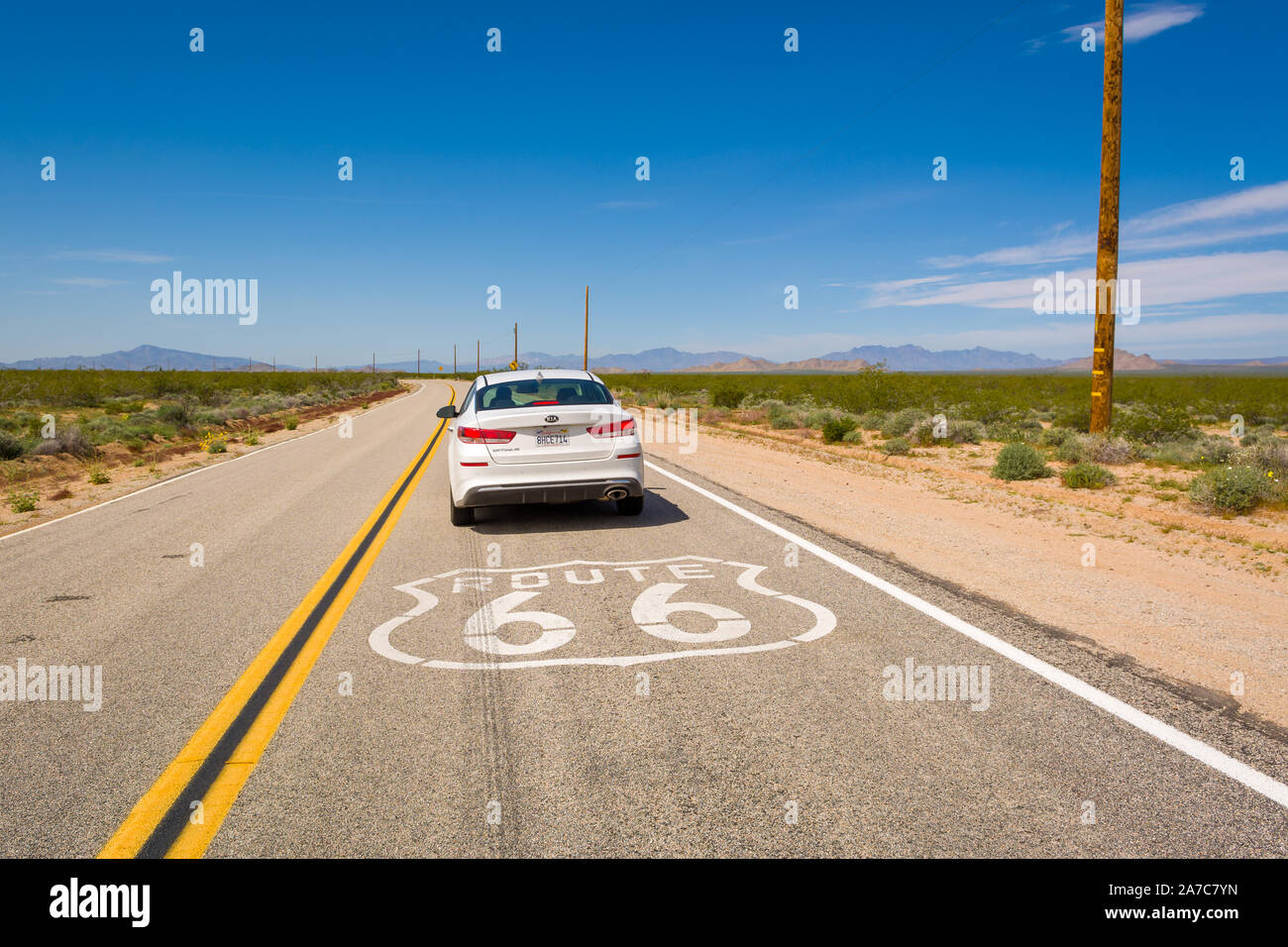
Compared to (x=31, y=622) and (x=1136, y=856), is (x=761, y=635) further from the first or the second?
(x=31, y=622)

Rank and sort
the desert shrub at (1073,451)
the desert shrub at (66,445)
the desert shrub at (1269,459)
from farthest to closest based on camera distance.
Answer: the desert shrub at (66,445) → the desert shrub at (1073,451) → the desert shrub at (1269,459)

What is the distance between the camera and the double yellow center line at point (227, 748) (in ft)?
10.2

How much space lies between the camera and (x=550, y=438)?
9.27 meters

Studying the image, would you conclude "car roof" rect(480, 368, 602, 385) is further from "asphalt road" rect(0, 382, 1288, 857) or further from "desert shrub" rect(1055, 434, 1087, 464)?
"desert shrub" rect(1055, 434, 1087, 464)

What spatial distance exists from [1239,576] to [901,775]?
5512 millimetres

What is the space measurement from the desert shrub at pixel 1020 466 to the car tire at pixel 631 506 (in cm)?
782

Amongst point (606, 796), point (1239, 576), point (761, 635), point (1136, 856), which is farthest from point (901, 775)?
point (1239, 576)

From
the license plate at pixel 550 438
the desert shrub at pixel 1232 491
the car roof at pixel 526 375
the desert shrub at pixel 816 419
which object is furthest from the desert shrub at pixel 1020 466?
the desert shrub at pixel 816 419

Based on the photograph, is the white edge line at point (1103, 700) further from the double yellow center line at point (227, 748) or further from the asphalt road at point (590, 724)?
the double yellow center line at point (227, 748)

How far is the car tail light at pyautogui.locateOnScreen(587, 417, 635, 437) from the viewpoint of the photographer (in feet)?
30.7

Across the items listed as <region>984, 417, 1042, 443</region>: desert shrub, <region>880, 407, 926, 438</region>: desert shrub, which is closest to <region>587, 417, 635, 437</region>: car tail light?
<region>984, 417, 1042, 443</region>: desert shrub

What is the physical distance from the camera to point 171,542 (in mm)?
9164

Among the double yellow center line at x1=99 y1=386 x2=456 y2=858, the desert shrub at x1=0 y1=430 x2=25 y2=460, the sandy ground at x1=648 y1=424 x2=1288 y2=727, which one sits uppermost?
the desert shrub at x1=0 y1=430 x2=25 y2=460
